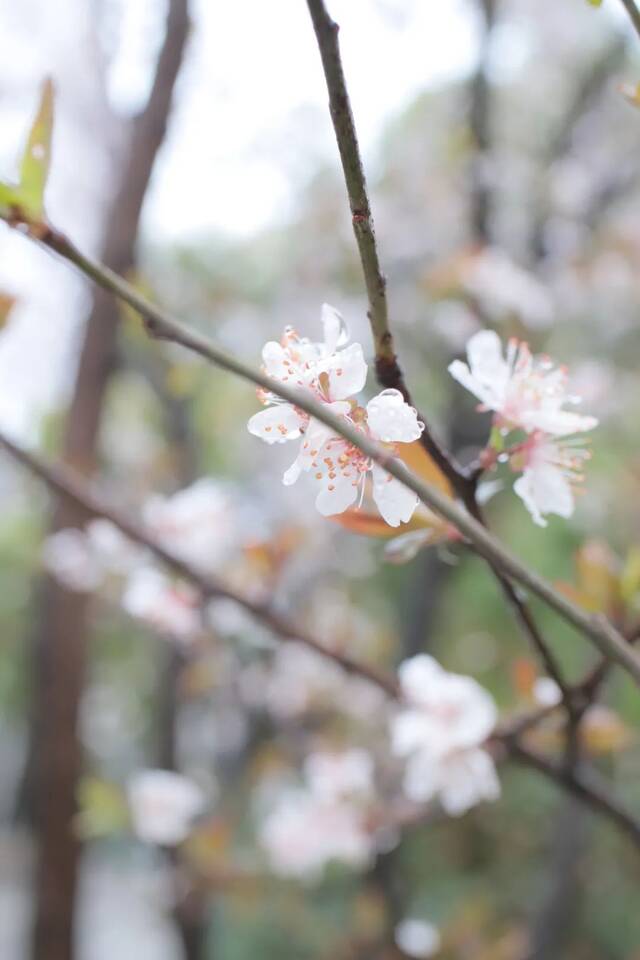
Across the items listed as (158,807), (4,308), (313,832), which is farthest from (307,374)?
(158,807)

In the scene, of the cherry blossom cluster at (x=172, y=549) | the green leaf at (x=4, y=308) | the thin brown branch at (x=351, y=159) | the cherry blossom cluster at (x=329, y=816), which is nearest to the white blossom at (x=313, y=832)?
the cherry blossom cluster at (x=329, y=816)

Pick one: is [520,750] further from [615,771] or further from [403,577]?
[403,577]

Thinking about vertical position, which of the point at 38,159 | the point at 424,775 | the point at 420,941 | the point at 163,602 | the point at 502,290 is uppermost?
the point at 502,290

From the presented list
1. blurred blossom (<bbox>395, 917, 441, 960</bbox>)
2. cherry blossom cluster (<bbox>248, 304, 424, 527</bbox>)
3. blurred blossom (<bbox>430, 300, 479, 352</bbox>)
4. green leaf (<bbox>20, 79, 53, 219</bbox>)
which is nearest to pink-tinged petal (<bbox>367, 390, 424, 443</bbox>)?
cherry blossom cluster (<bbox>248, 304, 424, 527</bbox>)

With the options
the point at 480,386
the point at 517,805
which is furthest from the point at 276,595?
the point at 517,805

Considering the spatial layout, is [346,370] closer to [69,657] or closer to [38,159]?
[38,159]

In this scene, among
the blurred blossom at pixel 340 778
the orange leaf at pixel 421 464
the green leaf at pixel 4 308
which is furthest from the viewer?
the blurred blossom at pixel 340 778

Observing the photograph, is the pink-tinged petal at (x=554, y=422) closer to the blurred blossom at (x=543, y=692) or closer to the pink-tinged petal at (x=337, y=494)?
the pink-tinged petal at (x=337, y=494)
